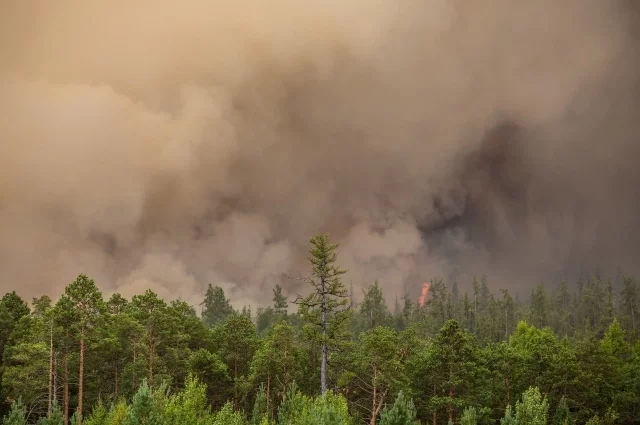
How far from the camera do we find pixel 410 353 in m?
65.4

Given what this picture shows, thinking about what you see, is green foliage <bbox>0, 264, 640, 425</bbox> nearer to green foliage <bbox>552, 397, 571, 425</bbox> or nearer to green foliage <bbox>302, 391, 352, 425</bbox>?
green foliage <bbox>552, 397, 571, 425</bbox>

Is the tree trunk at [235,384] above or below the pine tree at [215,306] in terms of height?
below

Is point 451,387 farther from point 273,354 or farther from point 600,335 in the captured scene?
point 600,335

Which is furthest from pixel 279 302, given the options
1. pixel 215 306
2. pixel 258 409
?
→ pixel 258 409

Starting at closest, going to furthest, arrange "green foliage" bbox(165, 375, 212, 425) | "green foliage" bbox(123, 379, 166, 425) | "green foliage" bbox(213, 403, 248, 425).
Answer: "green foliage" bbox(123, 379, 166, 425) < "green foliage" bbox(213, 403, 248, 425) < "green foliage" bbox(165, 375, 212, 425)

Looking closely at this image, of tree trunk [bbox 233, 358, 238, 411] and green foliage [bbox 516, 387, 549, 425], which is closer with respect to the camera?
green foliage [bbox 516, 387, 549, 425]

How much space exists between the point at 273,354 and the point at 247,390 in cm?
950

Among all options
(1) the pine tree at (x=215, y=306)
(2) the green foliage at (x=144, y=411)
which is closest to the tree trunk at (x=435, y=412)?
(2) the green foliage at (x=144, y=411)

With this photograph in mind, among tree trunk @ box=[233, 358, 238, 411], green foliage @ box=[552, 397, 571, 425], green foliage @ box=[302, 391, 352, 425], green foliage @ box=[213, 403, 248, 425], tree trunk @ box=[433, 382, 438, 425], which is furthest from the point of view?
tree trunk @ box=[233, 358, 238, 411]

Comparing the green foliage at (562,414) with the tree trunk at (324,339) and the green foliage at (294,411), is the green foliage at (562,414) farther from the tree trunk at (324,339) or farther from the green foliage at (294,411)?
the green foliage at (294,411)

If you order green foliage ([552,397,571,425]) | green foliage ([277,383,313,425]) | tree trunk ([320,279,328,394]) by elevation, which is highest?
tree trunk ([320,279,328,394])

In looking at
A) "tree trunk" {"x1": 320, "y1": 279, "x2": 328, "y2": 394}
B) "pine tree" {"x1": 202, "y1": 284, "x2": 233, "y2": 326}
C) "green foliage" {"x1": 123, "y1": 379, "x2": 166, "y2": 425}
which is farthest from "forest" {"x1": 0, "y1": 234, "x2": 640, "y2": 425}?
"pine tree" {"x1": 202, "y1": 284, "x2": 233, "y2": 326}

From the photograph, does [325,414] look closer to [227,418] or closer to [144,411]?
[227,418]

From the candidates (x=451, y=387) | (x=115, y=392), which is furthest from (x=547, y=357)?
(x=115, y=392)
